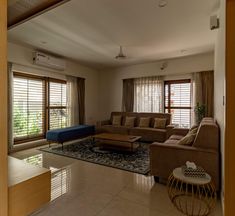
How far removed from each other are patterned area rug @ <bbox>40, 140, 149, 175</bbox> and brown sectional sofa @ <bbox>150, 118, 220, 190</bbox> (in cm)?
53

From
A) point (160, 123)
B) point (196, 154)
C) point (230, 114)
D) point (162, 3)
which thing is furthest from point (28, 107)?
point (230, 114)

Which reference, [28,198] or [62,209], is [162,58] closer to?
[62,209]

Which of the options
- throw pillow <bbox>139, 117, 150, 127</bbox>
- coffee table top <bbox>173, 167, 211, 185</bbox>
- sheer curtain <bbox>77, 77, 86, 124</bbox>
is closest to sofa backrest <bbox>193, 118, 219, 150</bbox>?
coffee table top <bbox>173, 167, 211, 185</bbox>

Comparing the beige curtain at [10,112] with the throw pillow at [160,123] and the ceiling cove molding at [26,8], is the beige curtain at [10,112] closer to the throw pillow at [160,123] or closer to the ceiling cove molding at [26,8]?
the ceiling cove molding at [26,8]

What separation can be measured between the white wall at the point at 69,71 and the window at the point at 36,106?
0.21 m

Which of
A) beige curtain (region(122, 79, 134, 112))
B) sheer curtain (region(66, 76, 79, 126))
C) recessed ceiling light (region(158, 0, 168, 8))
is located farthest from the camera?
beige curtain (region(122, 79, 134, 112))

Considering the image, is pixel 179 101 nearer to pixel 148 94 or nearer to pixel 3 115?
pixel 148 94

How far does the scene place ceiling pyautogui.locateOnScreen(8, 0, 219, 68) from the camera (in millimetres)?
2654

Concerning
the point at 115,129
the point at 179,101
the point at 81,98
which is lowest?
the point at 115,129

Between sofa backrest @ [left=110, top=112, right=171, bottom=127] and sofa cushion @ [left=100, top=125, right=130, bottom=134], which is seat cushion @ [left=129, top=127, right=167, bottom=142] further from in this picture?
sofa backrest @ [left=110, top=112, right=171, bottom=127]

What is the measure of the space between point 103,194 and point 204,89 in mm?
4545

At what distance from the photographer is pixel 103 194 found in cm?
234

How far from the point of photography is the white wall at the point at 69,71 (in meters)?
4.28

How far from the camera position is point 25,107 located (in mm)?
4668
